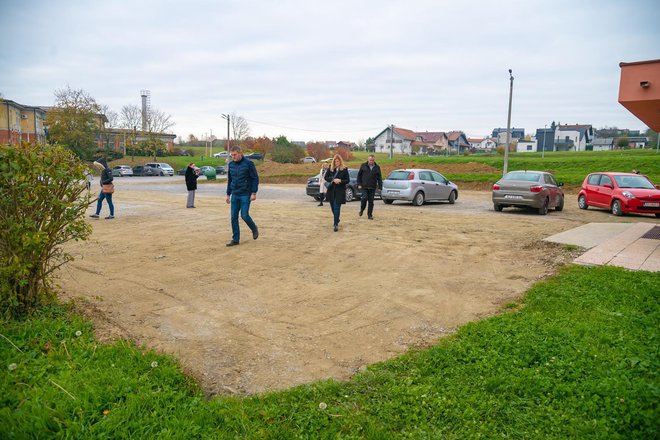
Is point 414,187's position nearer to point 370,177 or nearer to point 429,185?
point 429,185

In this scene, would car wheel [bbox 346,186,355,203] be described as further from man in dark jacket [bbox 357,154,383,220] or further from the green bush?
the green bush

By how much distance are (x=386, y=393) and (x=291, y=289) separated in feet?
9.90

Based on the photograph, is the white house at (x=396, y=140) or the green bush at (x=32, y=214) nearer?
the green bush at (x=32, y=214)

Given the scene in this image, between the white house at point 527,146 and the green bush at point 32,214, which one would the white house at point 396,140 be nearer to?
the white house at point 527,146

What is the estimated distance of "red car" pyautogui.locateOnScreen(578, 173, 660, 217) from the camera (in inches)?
604

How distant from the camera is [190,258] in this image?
26.7ft

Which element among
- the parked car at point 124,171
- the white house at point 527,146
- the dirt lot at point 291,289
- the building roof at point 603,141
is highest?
the building roof at point 603,141

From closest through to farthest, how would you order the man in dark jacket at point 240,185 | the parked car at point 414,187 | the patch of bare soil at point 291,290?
the patch of bare soil at point 291,290 < the man in dark jacket at point 240,185 < the parked car at point 414,187

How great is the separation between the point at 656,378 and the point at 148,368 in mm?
3844

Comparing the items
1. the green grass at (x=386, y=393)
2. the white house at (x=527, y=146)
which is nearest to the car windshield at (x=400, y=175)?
the green grass at (x=386, y=393)

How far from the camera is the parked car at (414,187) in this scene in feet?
61.9

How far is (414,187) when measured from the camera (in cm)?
1888

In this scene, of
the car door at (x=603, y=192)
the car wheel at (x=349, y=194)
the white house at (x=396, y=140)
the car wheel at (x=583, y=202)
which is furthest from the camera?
the white house at (x=396, y=140)

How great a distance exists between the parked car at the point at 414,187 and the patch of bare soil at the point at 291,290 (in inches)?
276
